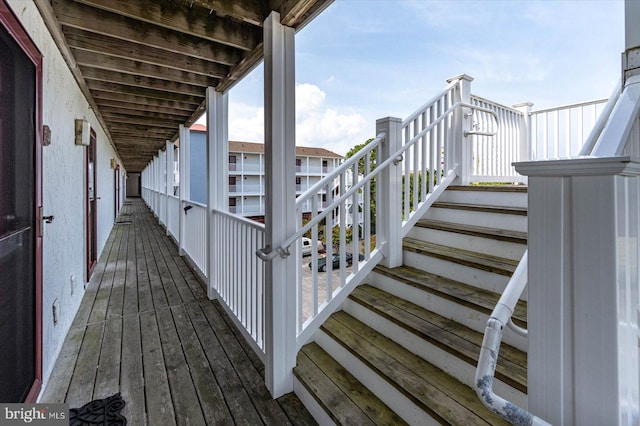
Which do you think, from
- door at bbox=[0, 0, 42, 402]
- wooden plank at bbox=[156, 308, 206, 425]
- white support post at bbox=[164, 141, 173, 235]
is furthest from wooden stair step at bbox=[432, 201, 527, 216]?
white support post at bbox=[164, 141, 173, 235]

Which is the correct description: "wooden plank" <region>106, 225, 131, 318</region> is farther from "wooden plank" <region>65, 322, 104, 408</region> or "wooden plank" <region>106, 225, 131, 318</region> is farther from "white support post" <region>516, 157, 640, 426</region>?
"white support post" <region>516, 157, 640, 426</region>

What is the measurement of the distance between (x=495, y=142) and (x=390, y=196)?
2065 millimetres

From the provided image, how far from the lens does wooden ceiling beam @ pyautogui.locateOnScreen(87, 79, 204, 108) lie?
346cm

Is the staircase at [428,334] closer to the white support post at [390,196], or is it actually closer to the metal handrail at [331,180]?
the white support post at [390,196]

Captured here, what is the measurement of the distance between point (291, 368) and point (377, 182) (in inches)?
56.9

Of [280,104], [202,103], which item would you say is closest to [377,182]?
[280,104]

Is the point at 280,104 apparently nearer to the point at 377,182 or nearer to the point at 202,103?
the point at 377,182

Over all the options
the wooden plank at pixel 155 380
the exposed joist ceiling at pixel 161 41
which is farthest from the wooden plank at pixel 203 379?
the exposed joist ceiling at pixel 161 41

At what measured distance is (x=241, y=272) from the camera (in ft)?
8.45

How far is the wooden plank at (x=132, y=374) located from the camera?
169 centimetres

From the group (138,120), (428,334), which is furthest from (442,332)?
(138,120)

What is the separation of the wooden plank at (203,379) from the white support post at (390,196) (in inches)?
56.9

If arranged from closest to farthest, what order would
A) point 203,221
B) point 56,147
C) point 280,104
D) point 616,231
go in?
point 616,231 < point 280,104 < point 56,147 < point 203,221

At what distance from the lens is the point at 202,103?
4066 mm
